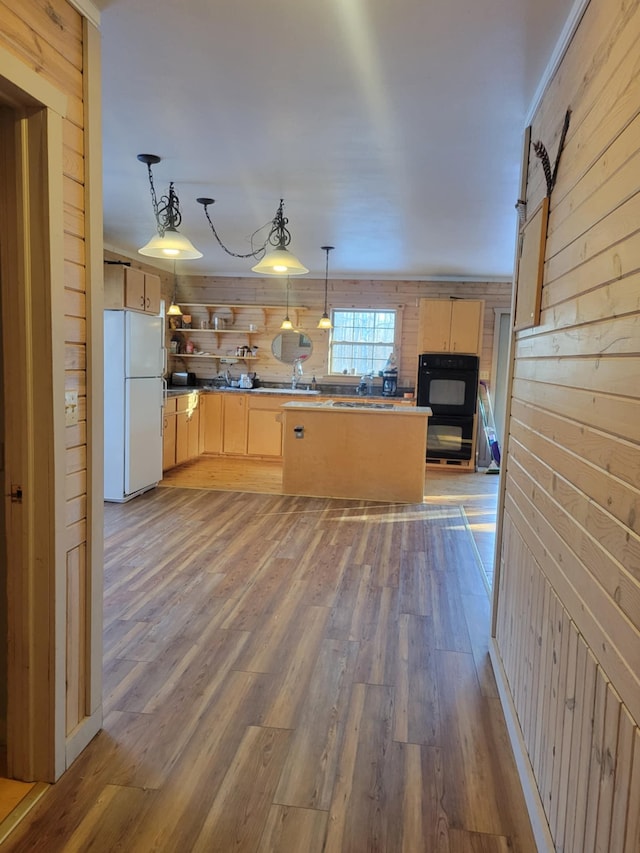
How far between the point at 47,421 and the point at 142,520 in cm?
299

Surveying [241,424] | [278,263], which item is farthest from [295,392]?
[278,263]

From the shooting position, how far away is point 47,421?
1.62 m

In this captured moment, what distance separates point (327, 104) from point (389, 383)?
4.92m

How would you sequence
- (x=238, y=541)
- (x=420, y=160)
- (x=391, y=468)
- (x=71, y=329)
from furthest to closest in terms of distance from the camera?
(x=391, y=468)
(x=238, y=541)
(x=420, y=160)
(x=71, y=329)

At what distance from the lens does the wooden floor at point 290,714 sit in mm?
1579

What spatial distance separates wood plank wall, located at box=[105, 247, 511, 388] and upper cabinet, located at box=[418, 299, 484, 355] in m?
0.56

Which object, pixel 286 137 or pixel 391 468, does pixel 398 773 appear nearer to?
pixel 286 137

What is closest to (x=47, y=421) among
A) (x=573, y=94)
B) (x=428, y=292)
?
(x=573, y=94)

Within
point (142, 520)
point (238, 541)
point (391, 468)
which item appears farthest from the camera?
point (391, 468)

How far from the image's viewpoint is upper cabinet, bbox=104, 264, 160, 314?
15.3ft

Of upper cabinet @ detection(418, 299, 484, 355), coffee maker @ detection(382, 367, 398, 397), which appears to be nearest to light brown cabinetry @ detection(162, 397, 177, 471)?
coffee maker @ detection(382, 367, 398, 397)

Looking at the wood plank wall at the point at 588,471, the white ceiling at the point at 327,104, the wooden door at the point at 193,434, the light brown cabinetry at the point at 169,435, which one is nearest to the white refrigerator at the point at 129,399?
the light brown cabinetry at the point at 169,435

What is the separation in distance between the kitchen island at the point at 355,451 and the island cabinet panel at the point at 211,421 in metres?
2.05

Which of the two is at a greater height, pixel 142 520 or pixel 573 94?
pixel 573 94
